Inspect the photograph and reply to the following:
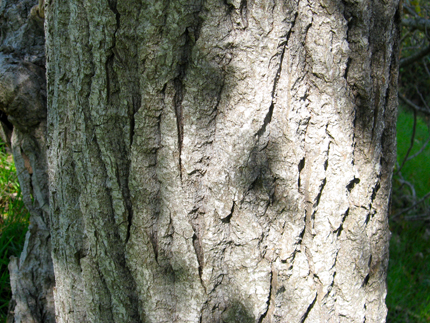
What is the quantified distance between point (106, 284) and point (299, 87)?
89 centimetres

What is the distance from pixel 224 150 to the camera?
3.25ft

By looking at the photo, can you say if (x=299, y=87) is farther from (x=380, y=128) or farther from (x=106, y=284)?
(x=106, y=284)

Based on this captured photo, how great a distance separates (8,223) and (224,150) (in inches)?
87.1

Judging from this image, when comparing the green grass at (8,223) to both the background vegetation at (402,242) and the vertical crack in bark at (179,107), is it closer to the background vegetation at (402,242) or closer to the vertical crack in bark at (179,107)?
the background vegetation at (402,242)

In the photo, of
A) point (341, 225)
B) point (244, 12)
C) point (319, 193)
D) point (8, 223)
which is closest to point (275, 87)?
point (244, 12)

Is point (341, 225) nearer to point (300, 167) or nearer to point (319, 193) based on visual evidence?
point (319, 193)

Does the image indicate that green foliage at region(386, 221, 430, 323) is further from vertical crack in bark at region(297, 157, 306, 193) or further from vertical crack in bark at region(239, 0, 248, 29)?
vertical crack in bark at region(239, 0, 248, 29)

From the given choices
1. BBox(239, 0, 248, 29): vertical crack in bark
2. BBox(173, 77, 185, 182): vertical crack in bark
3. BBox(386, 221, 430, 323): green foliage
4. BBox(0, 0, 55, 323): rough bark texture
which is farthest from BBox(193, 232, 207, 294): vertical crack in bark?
BBox(386, 221, 430, 323): green foliage

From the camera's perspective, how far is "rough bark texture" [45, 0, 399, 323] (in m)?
0.95

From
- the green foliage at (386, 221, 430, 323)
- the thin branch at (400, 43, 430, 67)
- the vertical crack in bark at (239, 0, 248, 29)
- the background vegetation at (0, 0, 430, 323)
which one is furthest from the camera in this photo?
the thin branch at (400, 43, 430, 67)

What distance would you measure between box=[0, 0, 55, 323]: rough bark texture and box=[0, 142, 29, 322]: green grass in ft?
1.63

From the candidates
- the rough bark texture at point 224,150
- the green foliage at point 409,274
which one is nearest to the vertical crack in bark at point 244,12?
the rough bark texture at point 224,150

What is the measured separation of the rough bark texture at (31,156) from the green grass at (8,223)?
1.63 feet

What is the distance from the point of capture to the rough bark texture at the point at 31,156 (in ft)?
5.15
